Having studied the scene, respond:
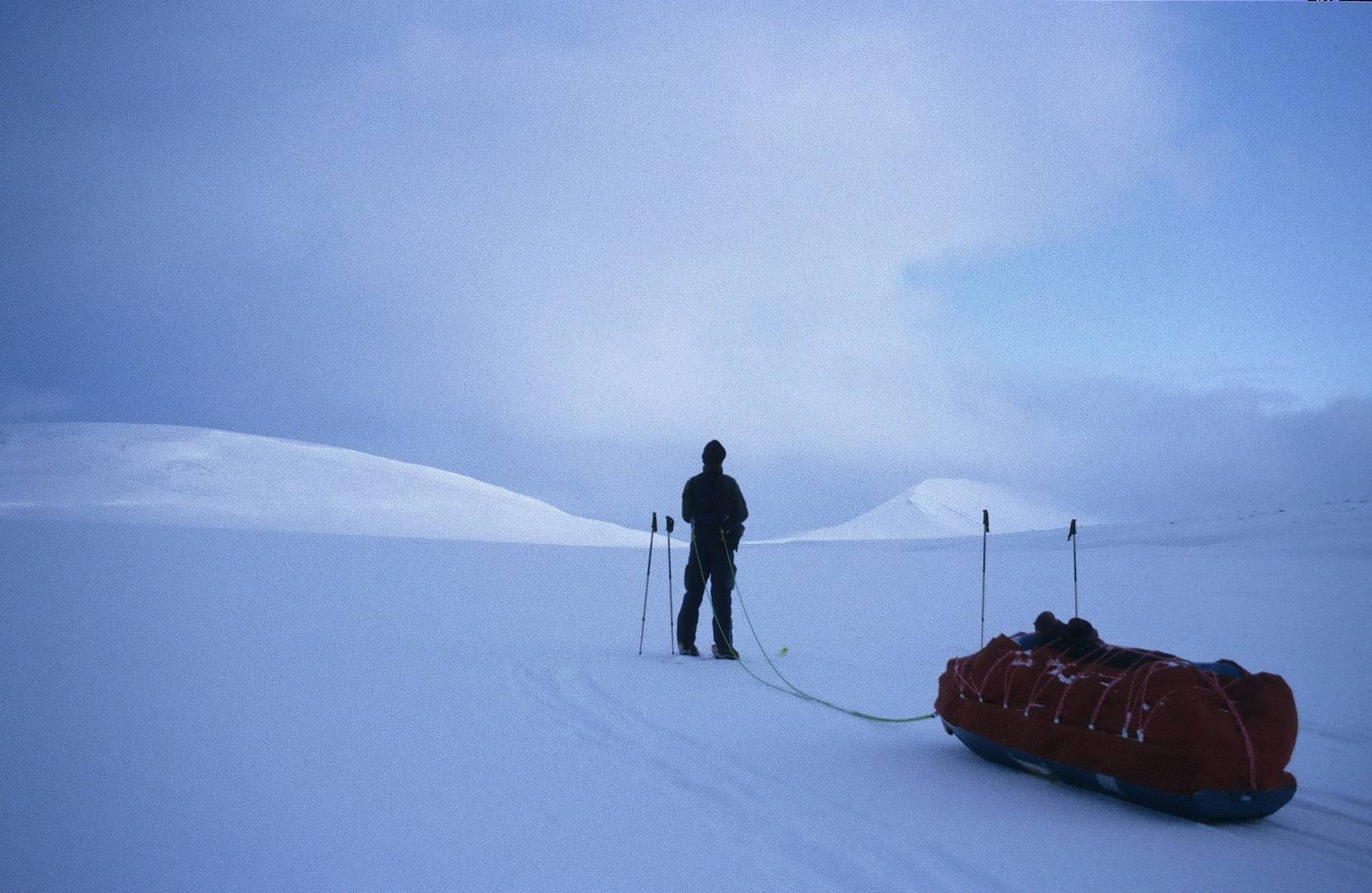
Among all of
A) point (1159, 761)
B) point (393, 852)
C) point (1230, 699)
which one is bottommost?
point (393, 852)

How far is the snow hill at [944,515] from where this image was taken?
51062mm

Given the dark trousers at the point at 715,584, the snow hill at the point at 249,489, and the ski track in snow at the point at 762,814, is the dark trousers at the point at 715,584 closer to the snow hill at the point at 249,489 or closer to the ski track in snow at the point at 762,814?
the ski track in snow at the point at 762,814

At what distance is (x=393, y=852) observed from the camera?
3.51 metres

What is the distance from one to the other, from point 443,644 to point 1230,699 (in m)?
7.32

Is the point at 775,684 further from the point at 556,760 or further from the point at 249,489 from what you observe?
the point at 249,489

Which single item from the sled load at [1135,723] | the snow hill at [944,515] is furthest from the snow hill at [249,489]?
the sled load at [1135,723]

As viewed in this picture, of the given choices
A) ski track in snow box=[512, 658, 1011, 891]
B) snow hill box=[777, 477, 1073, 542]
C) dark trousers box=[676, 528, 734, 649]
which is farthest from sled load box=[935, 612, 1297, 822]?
snow hill box=[777, 477, 1073, 542]

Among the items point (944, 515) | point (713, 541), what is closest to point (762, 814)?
point (713, 541)

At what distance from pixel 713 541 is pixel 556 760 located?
4.46m

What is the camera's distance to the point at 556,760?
4.81 meters

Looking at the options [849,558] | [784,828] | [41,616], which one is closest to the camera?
[784,828]

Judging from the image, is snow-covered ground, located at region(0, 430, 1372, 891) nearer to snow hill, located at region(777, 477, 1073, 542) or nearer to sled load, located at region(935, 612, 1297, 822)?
sled load, located at region(935, 612, 1297, 822)

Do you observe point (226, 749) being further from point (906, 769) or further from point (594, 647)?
point (594, 647)

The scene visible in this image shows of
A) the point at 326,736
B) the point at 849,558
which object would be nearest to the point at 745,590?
the point at 849,558
